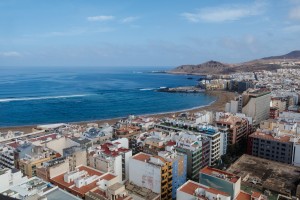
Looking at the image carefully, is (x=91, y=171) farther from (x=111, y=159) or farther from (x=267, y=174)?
(x=267, y=174)

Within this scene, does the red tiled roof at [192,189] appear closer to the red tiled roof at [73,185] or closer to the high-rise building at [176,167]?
the high-rise building at [176,167]

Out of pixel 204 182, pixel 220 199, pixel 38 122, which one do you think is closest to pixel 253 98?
pixel 204 182

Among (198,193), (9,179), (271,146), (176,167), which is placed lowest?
(271,146)

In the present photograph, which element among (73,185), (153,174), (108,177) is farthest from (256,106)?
(73,185)

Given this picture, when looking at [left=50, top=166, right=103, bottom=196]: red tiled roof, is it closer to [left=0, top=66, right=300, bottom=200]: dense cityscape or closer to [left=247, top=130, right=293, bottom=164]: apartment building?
[left=0, top=66, right=300, bottom=200]: dense cityscape

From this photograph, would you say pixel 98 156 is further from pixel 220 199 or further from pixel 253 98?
pixel 253 98

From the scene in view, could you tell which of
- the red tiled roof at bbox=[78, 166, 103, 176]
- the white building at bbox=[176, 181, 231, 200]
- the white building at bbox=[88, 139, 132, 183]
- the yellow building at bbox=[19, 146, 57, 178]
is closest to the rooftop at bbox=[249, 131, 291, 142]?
the white building at bbox=[88, 139, 132, 183]
